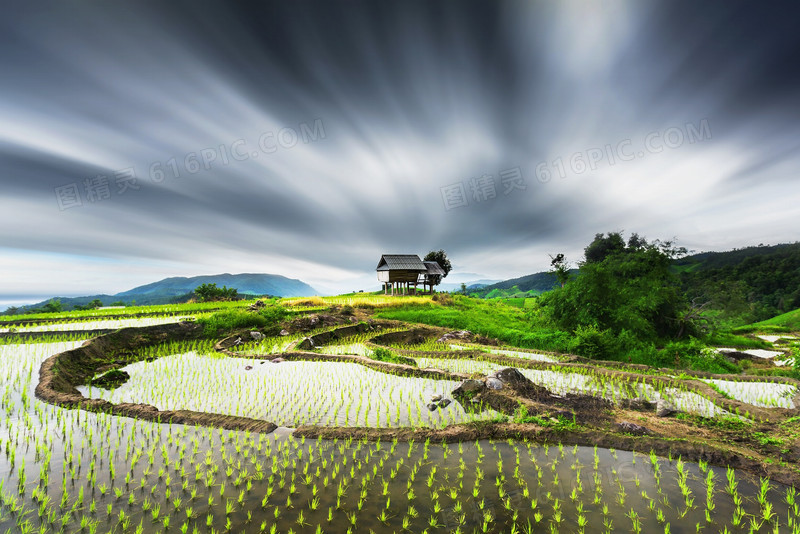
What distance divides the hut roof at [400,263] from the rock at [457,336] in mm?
19244

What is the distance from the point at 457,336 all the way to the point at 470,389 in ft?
37.3

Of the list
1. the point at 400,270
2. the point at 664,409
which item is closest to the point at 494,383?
the point at 664,409

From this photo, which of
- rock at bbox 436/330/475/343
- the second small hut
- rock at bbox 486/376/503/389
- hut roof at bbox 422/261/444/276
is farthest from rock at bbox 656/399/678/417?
hut roof at bbox 422/261/444/276

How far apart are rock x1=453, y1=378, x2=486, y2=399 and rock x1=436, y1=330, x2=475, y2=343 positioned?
992 centimetres

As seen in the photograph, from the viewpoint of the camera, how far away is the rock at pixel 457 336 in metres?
18.7

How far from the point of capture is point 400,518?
3.86 meters

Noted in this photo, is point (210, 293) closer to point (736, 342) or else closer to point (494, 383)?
point (494, 383)

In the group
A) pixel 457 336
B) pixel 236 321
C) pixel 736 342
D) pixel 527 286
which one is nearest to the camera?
pixel 236 321

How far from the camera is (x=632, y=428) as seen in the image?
20.1 feet

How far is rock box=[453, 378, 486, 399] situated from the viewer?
8.20 meters

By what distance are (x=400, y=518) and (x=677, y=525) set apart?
3.43 meters

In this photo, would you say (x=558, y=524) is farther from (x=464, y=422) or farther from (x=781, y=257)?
(x=781, y=257)

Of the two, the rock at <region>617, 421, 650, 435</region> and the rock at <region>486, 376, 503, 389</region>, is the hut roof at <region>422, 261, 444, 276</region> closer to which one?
the rock at <region>486, 376, 503, 389</region>

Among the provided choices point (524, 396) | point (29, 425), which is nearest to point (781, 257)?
point (524, 396)
